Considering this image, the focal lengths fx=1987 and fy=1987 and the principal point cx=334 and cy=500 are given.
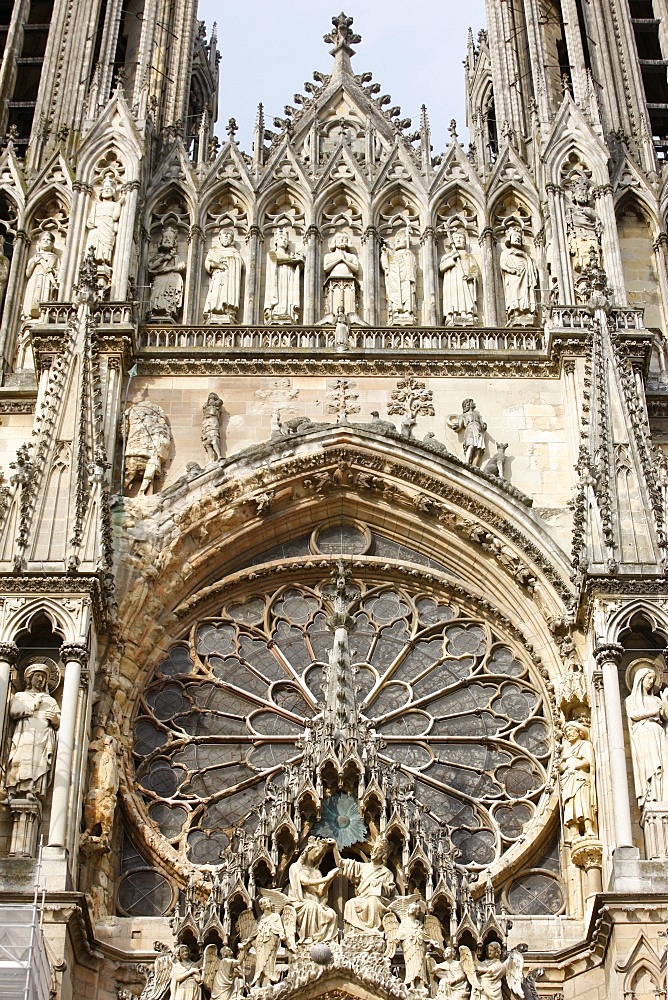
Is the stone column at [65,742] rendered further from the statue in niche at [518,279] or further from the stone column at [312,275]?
the statue in niche at [518,279]

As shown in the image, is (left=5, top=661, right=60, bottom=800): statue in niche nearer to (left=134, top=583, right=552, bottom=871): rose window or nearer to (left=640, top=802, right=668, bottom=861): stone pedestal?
(left=134, top=583, right=552, bottom=871): rose window

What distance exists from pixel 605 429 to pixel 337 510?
2835 millimetres

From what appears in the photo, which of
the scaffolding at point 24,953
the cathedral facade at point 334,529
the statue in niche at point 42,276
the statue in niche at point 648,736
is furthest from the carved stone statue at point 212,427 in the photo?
the scaffolding at point 24,953

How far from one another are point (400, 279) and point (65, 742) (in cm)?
704

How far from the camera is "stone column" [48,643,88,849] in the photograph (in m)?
15.8

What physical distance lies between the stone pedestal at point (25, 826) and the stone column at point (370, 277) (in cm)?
685

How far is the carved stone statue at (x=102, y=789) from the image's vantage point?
16.6 metres

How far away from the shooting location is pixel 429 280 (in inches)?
826

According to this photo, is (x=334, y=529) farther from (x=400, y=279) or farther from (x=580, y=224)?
(x=580, y=224)

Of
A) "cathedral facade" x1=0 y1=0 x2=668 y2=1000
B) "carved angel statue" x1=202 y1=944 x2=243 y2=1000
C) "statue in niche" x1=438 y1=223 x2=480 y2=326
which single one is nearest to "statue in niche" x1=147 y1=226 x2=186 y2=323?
"cathedral facade" x1=0 y1=0 x2=668 y2=1000

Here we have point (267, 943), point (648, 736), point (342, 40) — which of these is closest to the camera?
point (267, 943)

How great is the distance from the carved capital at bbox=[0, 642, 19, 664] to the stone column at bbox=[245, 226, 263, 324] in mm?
5196

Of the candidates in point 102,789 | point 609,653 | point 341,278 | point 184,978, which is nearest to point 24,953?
point 184,978

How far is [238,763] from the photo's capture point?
17875mm
